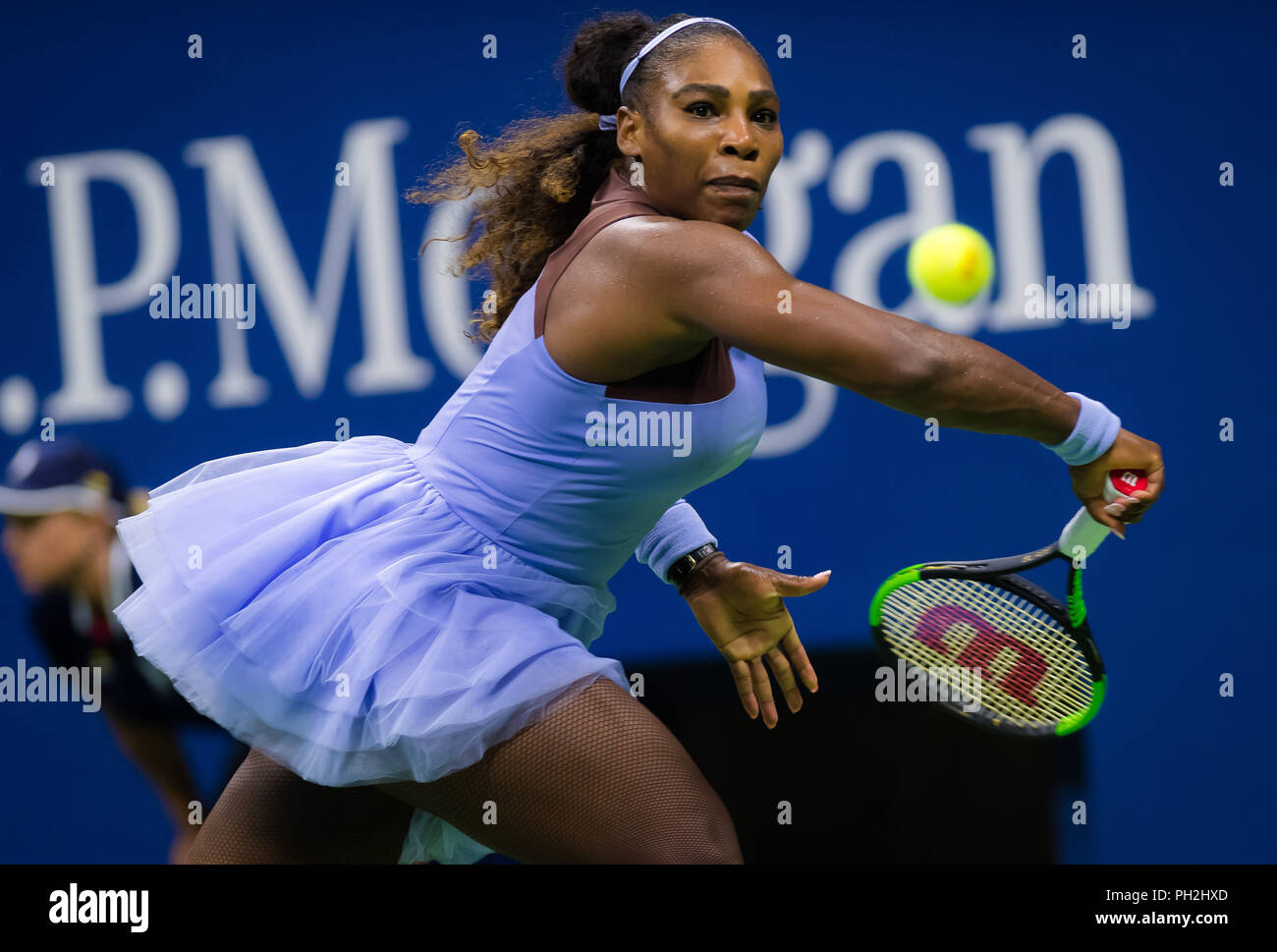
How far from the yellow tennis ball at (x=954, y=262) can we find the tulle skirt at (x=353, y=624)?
146cm

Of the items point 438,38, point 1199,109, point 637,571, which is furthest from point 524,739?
point 1199,109

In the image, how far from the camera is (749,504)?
9.30 feet

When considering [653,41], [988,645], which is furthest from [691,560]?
[653,41]

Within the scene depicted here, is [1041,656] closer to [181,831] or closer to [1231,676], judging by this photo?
[1231,676]

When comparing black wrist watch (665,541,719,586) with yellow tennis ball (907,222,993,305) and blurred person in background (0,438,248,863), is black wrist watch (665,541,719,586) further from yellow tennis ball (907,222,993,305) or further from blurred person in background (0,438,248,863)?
blurred person in background (0,438,248,863)

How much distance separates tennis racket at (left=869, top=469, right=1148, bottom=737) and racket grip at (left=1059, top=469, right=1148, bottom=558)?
157 mm

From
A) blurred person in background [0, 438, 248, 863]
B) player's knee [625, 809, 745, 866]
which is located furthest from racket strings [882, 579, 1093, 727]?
blurred person in background [0, 438, 248, 863]

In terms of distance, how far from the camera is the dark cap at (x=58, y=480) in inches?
111

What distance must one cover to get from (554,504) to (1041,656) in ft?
2.86

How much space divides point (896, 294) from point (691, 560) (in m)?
1.19

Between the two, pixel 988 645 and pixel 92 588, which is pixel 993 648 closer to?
pixel 988 645

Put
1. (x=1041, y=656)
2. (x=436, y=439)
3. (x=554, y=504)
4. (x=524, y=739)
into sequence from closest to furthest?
(x=524, y=739) → (x=554, y=504) → (x=436, y=439) → (x=1041, y=656)

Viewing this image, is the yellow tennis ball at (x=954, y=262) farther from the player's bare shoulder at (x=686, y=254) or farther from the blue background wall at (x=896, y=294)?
the player's bare shoulder at (x=686, y=254)

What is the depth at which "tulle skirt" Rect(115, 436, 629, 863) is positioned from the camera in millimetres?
1458
